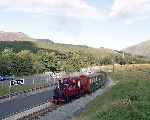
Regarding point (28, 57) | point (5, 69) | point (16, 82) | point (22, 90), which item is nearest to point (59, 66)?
point (28, 57)

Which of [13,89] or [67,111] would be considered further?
[13,89]

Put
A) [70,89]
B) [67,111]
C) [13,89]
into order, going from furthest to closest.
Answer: [13,89] < [70,89] < [67,111]

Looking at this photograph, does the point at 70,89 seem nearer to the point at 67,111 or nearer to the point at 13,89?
the point at 67,111

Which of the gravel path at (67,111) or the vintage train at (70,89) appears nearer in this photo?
the gravel path at (67,111)

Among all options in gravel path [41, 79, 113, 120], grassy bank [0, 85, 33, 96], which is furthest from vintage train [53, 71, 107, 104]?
grassy bank [0, 85, 33, 96]

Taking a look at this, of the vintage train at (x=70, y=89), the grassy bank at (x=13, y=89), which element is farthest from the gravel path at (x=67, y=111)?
the grassy bank at (x=13, y=89)

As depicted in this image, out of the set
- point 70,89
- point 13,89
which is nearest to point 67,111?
point 70,89

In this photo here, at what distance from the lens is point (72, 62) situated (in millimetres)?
165750

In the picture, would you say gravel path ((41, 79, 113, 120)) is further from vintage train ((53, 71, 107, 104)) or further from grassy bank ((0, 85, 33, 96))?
grassy bank ((0, 85, 33, 96))

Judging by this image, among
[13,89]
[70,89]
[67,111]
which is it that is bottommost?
[67,111]

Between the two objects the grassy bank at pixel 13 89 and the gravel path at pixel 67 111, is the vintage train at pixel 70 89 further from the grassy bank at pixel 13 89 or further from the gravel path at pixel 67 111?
the grassy bank at pixel 13 89

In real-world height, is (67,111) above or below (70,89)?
below

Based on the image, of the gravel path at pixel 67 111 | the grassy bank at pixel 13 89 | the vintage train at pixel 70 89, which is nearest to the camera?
the gravel path at pixel 67 111

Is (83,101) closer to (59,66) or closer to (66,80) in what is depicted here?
(66,80)
